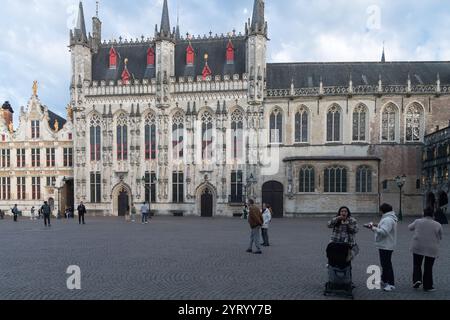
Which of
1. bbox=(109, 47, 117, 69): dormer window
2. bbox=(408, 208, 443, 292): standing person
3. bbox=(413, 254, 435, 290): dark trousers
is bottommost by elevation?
bbox=(413, 254, 435, 290): dark trousers

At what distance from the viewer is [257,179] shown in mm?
39688

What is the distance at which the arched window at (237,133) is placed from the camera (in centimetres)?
4025

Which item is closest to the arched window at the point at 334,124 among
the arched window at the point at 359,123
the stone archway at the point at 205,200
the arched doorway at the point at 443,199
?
the arched window at the point at 359,123

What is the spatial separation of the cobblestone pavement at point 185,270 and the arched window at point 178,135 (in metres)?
23.9

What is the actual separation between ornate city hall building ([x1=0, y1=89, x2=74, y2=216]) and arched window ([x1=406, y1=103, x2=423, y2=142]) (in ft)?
116

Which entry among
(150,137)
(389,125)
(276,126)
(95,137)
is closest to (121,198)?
(95,137)

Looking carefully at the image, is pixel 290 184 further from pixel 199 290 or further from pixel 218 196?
pixel 199 290

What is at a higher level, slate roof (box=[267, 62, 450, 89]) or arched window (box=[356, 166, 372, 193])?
slate roof (box=[267, 62, 450, 89])

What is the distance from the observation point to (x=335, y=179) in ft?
125

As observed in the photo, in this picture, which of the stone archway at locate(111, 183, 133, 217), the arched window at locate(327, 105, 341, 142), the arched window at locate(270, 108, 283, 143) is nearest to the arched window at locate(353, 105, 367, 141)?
the arched window at locate(327, 105, 341, 142)

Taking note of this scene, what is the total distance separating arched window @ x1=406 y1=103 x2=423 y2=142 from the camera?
39062 millimetres

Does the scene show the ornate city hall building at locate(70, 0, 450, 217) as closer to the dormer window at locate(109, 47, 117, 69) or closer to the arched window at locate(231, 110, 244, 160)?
the arched window at locate(231, 110, 244, 160)

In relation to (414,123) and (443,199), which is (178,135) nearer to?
(414,123)

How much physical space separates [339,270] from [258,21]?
36.1 metres
